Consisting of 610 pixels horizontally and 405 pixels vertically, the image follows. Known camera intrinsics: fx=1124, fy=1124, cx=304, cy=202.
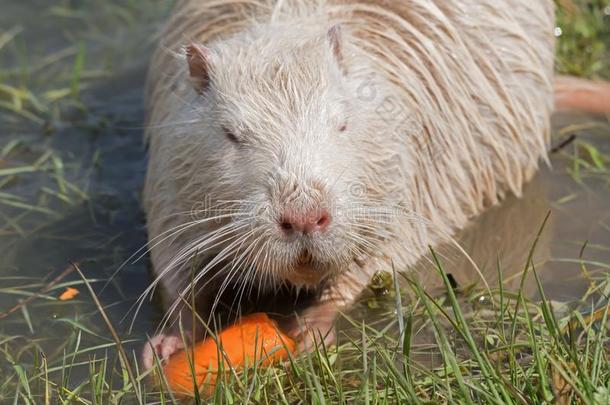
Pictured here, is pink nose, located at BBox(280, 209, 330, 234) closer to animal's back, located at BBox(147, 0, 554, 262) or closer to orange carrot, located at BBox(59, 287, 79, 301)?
animal's back, located at BBox(147, 0, 554, 262)

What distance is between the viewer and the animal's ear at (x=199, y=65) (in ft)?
10.1

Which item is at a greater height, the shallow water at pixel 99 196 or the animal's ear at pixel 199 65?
the animal's ear at pixel 199 65

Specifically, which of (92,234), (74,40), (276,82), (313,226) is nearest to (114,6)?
(74,40)

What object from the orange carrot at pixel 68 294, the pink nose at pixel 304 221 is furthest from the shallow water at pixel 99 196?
the pink nose at pixel 304 221

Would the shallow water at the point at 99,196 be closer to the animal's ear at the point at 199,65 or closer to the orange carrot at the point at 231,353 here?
the orange carrot at the point at 231,353

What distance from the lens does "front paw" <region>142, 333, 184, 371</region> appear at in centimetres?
307

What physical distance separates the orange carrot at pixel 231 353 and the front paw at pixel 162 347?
0.05 m

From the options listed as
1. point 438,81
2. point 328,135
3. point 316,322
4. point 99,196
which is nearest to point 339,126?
point 328,135

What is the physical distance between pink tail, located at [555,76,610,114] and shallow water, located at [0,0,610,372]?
5 centimetres

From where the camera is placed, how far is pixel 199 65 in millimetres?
3117

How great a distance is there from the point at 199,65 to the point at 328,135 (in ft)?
1.45

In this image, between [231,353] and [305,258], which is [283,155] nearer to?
[305,258]

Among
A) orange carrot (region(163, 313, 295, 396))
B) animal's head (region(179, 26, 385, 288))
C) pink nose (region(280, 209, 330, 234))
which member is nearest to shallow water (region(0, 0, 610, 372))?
orange carrot (region(163, 313, 295, 396))

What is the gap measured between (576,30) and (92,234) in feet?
7.53
